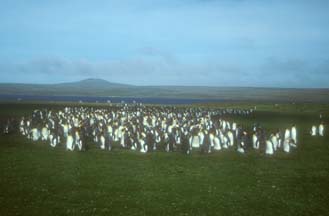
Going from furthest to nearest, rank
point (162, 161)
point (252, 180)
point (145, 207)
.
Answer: point (162, 161)
point (252, 180)
point (145, 207)

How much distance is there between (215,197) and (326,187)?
5646mm

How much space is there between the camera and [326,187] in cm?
1819

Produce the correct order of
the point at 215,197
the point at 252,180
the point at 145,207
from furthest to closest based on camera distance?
the point at 252,180 < the point at 215,197 < the point at 145,207

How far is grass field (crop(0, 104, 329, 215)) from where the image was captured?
14.6 m

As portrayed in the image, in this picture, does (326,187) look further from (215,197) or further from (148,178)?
(148,178)

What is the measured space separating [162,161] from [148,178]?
542 cm

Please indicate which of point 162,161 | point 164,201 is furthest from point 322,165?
point 164,201

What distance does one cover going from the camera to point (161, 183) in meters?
18.4

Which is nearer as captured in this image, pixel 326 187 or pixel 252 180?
pixel 326 187

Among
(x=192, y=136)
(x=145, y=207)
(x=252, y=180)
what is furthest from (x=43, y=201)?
(x=192, y=136)

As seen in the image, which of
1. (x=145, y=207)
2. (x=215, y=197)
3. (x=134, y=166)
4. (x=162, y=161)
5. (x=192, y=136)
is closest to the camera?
(x=145, y=207)

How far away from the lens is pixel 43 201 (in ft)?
49.5

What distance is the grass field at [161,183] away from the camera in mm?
14562

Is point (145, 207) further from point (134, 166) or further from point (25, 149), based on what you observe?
point (25, 149)
